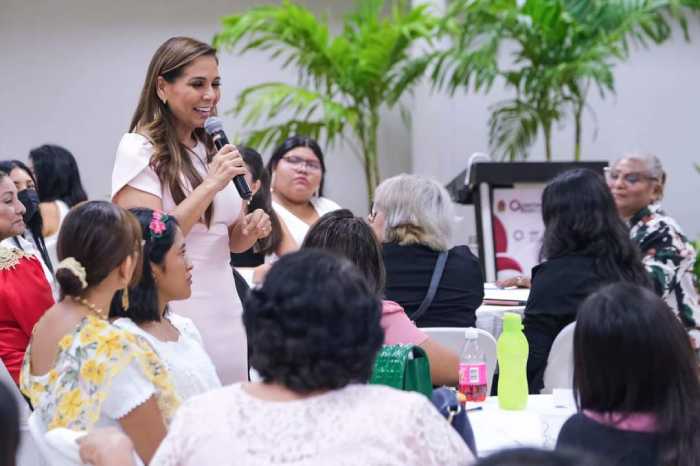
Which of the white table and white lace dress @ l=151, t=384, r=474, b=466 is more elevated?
white lace dress @ l=151, t=384, r=474, b=466

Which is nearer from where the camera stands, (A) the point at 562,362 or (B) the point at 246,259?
(A) the point at 562,362

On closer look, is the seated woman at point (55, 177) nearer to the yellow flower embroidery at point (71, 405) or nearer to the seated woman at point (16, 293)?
the seated woman at point (16, 293)

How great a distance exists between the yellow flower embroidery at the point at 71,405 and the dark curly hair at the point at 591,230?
1.96 meters

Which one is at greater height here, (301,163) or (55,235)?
(301,163)

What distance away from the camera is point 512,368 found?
2779 mm

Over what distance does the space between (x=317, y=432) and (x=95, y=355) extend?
0.74 meters

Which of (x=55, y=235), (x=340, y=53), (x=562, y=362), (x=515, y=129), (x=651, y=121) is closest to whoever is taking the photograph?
(x=562, y=362)

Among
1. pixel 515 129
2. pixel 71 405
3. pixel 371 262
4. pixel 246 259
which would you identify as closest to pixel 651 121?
pixel 515 129

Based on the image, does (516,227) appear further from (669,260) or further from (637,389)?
(637,389)

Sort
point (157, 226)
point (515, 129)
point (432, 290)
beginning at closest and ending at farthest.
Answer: point (157, 226), point (432, 290), point (515, 129)

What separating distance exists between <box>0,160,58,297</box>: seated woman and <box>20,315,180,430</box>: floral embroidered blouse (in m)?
1.20

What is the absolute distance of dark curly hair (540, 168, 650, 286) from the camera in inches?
141

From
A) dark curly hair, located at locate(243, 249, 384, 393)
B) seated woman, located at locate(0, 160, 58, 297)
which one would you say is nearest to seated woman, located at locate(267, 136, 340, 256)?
seated woman, located at locate(0, 160, 58, 297)

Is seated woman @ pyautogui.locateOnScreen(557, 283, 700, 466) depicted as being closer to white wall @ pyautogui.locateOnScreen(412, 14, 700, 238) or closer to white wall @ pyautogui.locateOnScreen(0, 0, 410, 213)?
white wall @ pyautogui.locateOnScreen(412, 14, 700, 238)
